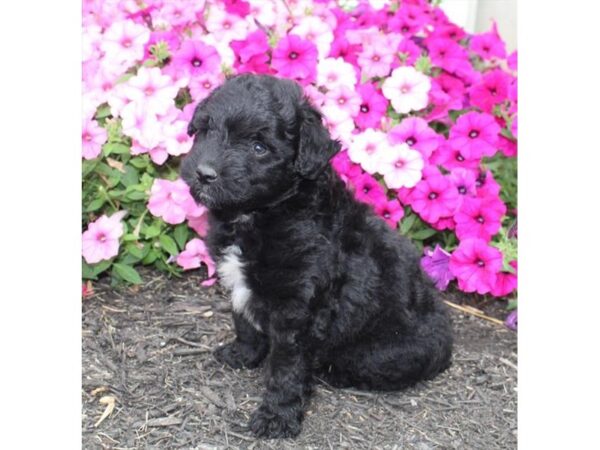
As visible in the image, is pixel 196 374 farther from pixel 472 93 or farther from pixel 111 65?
pixel 472 93

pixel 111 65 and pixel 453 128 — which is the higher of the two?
pixel 111 65

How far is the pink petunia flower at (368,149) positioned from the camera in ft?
16.6

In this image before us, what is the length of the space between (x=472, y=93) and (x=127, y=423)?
3464mm

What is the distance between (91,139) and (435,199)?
230 centimetres

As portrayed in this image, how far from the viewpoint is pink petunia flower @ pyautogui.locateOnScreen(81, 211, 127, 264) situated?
473 centimetres

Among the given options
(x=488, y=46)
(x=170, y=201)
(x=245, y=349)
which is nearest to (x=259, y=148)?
(x=245, y=349)

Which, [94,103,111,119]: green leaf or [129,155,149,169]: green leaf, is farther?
[94,103,111,119]: green leaf

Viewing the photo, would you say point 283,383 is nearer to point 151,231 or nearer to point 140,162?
point 151,231

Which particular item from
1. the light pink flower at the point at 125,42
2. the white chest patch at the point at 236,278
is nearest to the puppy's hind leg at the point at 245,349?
the white chest patch at the point at 236,278

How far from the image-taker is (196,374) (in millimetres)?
4246

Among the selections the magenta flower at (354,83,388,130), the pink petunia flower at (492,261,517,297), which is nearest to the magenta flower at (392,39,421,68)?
the magenta flower at (354,83,388,130)

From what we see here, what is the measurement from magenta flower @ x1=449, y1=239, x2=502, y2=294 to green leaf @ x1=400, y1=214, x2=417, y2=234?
39 cm

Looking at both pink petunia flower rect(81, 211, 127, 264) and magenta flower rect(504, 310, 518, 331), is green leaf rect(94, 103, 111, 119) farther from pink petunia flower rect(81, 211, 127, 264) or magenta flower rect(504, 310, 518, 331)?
magenta flower rect(504, 310, 518, 331)
